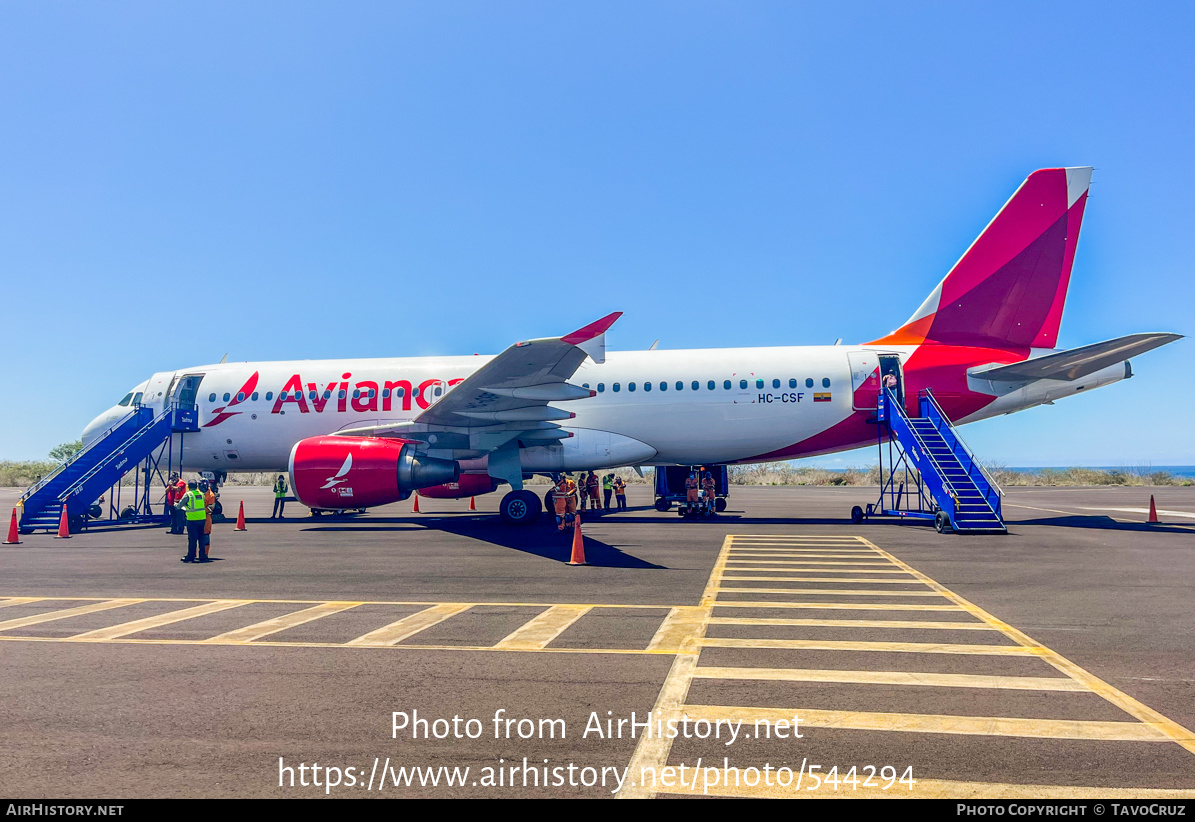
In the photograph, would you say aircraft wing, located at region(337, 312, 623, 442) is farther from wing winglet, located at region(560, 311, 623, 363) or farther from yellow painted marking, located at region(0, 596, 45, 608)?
yellow painted marking, located at region(0, 596, 45, 608)

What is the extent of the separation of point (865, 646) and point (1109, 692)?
1937 millimetres

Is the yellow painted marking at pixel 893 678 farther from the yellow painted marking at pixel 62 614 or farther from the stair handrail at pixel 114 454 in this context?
the stair handrail at pixel 114 454

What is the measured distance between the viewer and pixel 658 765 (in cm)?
412

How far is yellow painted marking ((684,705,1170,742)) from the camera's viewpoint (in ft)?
15.0

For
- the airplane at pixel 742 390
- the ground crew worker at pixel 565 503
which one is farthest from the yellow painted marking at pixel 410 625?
the airplane at pixel 742 390

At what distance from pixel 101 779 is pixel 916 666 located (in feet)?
19.0

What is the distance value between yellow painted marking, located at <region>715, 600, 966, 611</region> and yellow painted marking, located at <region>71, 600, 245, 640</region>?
6.26 m

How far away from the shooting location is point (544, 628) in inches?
311

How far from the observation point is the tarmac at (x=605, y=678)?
13.4ft

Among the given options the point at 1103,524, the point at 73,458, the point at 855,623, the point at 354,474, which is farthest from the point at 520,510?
the point at 1103,524

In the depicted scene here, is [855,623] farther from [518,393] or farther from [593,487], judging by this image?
[593,487]

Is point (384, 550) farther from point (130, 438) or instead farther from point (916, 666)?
point (130, 438)

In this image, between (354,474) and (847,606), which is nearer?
(847,606)
